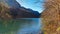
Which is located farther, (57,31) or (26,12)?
(26,12)

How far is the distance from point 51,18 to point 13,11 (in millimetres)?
3953

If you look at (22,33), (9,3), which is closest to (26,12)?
(9,3)

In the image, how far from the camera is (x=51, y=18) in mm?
3016

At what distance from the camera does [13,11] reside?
6.86 m

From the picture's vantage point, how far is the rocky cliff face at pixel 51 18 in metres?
2.88

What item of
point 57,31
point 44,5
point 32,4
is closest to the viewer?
point 57,31

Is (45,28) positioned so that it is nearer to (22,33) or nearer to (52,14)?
(52,14)

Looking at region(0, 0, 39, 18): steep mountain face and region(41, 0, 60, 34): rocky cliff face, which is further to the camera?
region(0, 0, 39, 18): steep mountain face

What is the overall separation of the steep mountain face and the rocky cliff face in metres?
3.29

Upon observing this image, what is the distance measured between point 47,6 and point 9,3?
3723mm

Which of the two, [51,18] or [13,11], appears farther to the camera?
[13,11]

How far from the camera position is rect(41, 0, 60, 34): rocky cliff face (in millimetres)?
2877

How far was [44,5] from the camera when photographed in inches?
132

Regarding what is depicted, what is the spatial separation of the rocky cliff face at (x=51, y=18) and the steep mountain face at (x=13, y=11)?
10.8 feet
